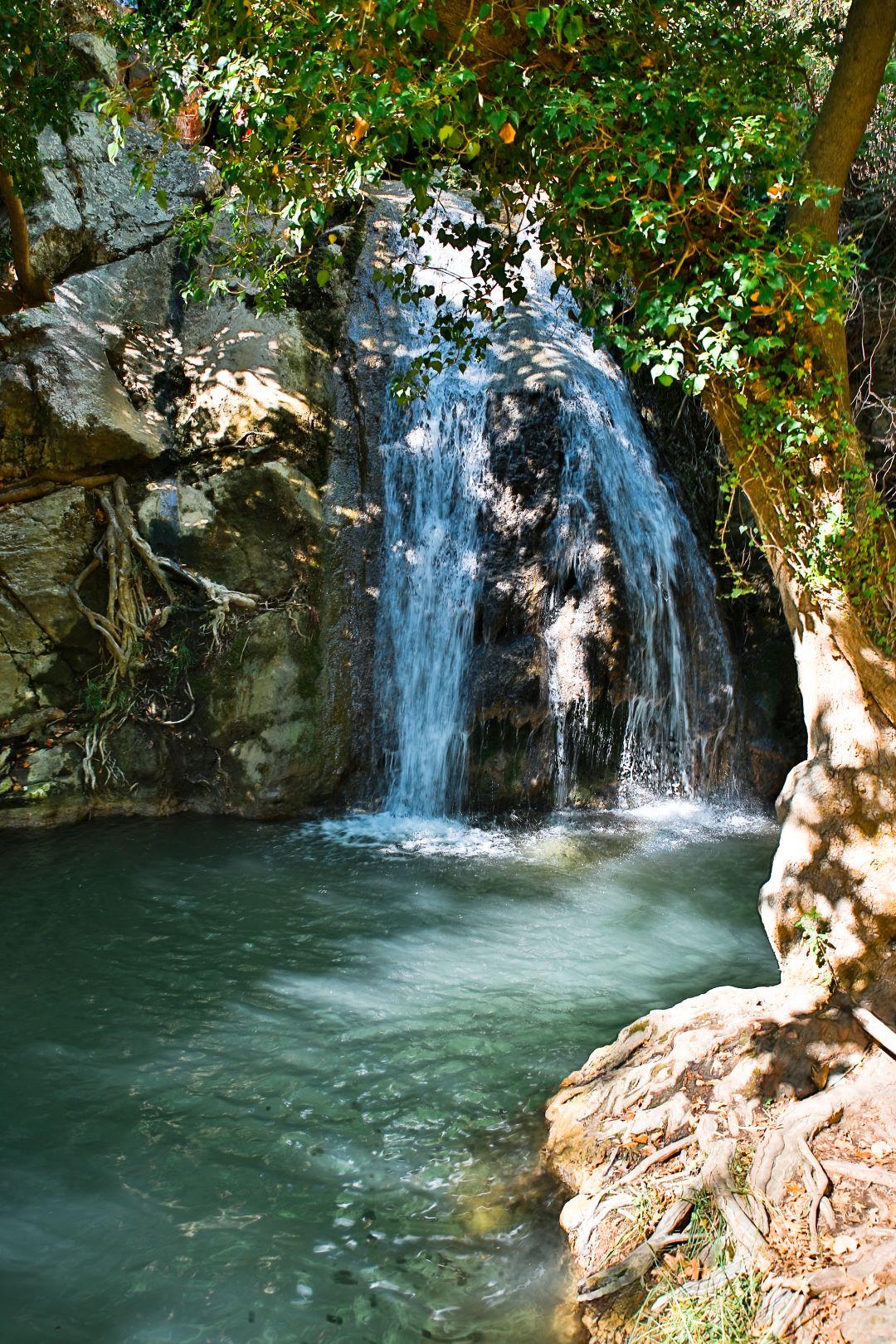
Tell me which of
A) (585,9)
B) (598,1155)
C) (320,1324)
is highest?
(585,9)

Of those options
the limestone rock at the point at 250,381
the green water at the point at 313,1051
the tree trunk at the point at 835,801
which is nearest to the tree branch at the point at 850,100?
the tree trunk at the point at 835,801

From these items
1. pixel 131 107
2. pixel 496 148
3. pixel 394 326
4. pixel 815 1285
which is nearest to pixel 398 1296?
pixel 815 1285

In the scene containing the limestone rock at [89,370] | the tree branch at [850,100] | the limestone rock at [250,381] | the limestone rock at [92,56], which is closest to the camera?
the tree branch at [850,100]

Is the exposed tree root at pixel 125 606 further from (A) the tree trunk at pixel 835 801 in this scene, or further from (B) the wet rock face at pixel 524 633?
(A) the tree trunk at pixel 835 801

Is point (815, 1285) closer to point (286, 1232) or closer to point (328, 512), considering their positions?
point (286, 1232)

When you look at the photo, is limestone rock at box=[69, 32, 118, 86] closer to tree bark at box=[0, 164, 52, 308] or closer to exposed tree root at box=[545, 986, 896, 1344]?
tree bark at box=[0, 164, 52, 308]

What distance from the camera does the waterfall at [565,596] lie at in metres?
7.97

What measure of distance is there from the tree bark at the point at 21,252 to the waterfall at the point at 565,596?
3.12 m

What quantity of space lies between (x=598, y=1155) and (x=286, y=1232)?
1121 millimetres

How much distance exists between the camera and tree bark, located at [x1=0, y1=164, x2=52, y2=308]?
6707mm

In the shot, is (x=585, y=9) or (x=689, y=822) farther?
(x=689, y=822)

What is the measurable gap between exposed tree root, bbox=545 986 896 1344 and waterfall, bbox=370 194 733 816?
4256mm

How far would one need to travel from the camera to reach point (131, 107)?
14.1ft

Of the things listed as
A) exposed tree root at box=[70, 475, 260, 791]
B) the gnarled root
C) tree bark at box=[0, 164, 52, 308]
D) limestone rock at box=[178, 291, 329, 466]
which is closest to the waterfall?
limestone rock at box=[178, 291, 329, 466]
